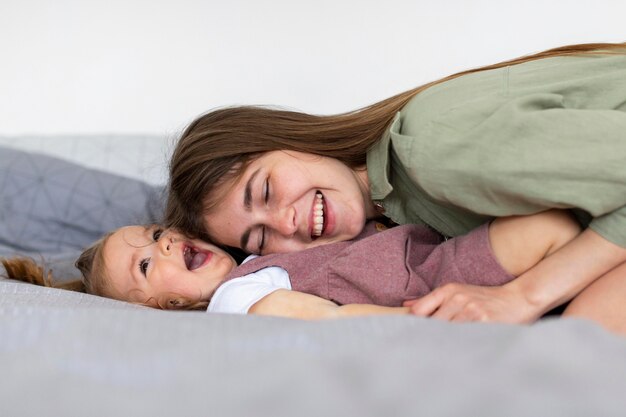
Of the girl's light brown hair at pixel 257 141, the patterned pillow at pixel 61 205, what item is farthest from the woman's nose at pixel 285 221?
the patterned pillow at pixel 61 205

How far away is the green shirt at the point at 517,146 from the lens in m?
1.01

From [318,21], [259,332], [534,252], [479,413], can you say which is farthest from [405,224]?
[318,21]

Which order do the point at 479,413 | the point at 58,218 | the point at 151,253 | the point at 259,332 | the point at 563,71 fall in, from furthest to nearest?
the point at 58,218 → the point at 151,253 → the point at 563,71 → the point at 259,332 → the point at 479,413

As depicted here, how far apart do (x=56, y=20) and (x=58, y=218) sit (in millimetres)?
925

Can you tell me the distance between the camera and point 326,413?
0.54 metres

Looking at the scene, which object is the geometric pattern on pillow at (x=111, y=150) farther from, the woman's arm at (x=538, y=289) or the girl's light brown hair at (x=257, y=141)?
the woman's arm at (x=538, y=289)

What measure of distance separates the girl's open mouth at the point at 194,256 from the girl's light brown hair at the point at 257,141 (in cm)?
4

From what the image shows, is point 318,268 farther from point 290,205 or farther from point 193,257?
point 193,257

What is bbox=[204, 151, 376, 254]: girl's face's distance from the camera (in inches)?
50.6

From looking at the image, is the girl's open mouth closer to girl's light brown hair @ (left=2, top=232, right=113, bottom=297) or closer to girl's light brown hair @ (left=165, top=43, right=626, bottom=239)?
girl's light brown hair @ (left=165, top=43, right=626, bottom=239)

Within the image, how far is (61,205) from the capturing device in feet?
6.46

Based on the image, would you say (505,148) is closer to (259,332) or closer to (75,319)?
(259,332)

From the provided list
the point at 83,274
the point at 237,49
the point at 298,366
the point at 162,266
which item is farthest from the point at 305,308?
the point at 237,49

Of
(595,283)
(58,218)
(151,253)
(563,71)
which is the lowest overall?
(58,218)
